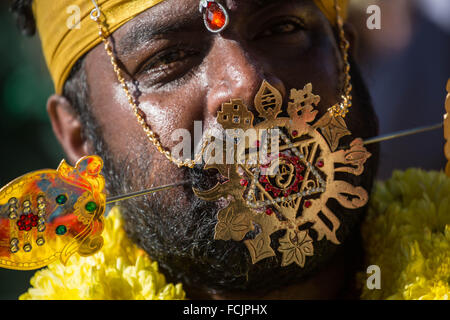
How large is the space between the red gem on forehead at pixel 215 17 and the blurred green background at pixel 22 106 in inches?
140

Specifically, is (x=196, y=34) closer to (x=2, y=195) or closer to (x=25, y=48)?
(x=2, y=195)

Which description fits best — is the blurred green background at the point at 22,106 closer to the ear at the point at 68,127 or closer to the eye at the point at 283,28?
the ear at the point at 68,127

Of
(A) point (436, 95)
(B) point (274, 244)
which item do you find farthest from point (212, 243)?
(A) point (436, 95)

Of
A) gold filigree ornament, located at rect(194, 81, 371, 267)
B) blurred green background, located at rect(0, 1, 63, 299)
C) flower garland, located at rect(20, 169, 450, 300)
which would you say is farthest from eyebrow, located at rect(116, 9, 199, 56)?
blurred green background, located at rect(0, 1, 63, 299)

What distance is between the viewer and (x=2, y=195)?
4.44 feet

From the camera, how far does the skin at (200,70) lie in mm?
1596

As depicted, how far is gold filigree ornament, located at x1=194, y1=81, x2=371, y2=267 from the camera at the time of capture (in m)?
1.46

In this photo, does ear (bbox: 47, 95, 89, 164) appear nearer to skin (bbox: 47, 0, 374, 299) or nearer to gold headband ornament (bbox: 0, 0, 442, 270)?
skin (bbox: 47, 0, 374, 299)

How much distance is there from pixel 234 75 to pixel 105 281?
0.78 meters

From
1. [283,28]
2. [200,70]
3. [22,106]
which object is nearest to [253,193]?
[200,70]

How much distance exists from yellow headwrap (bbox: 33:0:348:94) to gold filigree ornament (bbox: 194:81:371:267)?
19.0 inches

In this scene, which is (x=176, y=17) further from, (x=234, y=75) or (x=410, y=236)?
(x=410, y=236)

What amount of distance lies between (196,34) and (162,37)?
105mm

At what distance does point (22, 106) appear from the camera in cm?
493
